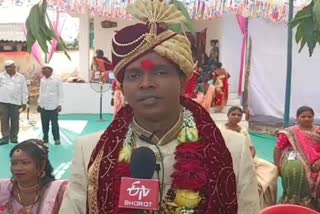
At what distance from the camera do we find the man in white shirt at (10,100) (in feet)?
27.3

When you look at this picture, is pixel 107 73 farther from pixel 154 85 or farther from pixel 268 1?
pixel 154 85


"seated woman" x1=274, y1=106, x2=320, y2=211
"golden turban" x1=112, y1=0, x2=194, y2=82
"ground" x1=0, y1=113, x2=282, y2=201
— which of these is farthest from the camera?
"ground" x1=0, y1=113, x2=282, y2=201

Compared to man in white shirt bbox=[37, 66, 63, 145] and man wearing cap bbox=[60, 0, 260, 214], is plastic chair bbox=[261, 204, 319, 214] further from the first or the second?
Result: man in white shirt bbox=[37, 66, 63, 145]

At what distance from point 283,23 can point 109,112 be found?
4765 millimetres

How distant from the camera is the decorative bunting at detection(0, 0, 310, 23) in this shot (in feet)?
32.9

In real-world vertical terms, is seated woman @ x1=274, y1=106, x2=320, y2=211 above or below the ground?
above

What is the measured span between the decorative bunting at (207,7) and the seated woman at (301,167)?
468 cm

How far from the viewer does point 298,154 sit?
4.38 metres

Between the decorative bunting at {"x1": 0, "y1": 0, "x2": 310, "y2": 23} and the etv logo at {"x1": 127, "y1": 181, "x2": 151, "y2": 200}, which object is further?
the decorative bunting at {"x1": 0, "y1": 0, "x2": 310, "y2": 23}

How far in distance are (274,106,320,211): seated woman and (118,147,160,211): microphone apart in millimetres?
3172

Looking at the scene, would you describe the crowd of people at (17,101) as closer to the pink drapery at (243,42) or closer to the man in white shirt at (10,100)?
the man in white shirt at (10,100)

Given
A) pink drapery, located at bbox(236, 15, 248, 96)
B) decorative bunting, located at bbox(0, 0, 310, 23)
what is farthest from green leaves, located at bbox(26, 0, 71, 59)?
pink drapery, located at bbox(236, 15, 248, 96)

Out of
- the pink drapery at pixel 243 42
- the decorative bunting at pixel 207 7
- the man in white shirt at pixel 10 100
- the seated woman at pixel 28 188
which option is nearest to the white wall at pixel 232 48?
the pink drapery at pixel 243 42

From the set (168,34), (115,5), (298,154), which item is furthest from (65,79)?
(168,34)
